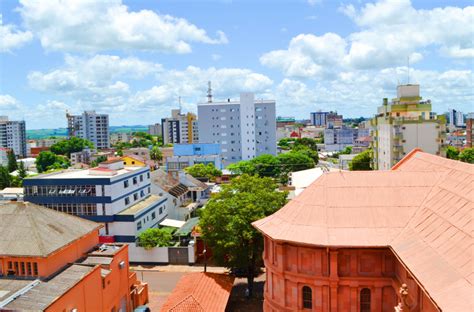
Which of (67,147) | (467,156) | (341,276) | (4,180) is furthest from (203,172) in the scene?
(67,147)

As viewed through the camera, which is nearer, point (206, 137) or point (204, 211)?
point (204, 211)

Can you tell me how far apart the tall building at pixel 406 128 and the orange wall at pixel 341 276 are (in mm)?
48038

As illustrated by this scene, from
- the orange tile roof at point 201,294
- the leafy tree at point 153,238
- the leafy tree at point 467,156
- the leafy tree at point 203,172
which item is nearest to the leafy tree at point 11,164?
the leafy tree at point 203,172

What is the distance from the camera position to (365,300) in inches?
1046

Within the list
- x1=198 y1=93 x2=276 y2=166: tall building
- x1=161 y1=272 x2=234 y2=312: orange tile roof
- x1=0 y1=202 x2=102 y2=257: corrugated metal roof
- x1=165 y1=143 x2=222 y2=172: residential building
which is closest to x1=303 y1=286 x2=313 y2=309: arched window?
x1=161 y1=272 x2=234 y2=312: orange tile roof

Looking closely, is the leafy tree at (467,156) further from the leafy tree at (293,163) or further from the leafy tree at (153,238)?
the leafy tree at (153,238)

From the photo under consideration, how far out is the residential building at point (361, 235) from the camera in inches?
913

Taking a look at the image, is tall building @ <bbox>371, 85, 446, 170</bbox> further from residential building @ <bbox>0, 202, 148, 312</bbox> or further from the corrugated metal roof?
the corrugated metal roof

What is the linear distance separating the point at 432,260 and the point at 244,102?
116598 mm

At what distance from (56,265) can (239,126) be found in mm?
108434

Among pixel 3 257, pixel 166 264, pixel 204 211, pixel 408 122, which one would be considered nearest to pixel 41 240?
→ pixel 3 257

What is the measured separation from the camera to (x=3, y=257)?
95.0 feet

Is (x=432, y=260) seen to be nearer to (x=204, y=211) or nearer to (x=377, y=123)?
(x=204, y=211)

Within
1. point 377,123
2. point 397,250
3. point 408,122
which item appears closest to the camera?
point 397,250
